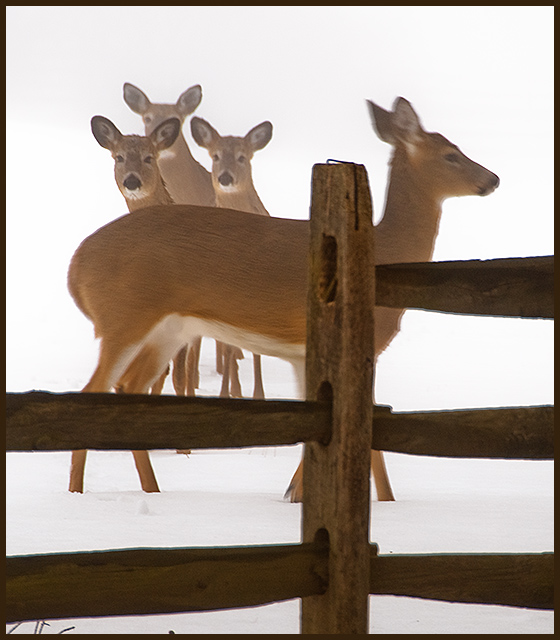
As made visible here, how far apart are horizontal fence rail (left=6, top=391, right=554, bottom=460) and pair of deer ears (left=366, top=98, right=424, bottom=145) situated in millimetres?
2062

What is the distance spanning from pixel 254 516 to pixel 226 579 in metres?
1.43

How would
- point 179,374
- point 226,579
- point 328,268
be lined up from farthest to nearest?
point 179,374 → point 328,268 → point 226,579

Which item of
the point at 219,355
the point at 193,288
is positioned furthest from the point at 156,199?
the point at 219,355

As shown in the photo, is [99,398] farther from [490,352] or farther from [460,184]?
[490,352]

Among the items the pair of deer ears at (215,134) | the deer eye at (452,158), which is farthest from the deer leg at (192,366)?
the deer eye at (452,158)

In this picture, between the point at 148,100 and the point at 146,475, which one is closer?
the point at 146,475

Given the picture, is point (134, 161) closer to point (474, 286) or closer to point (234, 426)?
point (474, 286)

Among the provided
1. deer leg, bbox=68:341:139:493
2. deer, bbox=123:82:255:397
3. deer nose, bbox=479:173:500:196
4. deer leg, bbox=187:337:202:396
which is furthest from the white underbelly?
deer, bbox=123:82:255:397

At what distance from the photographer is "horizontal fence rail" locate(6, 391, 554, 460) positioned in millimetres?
1479

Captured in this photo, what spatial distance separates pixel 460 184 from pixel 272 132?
6.61 feet

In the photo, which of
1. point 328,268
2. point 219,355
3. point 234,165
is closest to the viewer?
point 328,268

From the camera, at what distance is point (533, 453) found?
5.69 ft

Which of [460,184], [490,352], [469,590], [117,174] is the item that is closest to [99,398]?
[469,590]

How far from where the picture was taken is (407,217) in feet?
11.9
